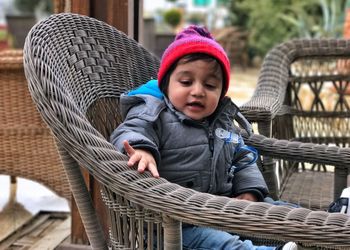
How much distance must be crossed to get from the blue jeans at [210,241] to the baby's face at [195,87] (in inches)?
11.9

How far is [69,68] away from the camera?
1472 mm

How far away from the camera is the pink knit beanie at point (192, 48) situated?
1.47m

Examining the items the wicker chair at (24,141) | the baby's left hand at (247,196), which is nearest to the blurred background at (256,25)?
the wicker chair at (24,141)

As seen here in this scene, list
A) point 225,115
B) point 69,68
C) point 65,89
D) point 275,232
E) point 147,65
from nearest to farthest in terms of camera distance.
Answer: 1. point 275,232
2. point 65,89
3. point 69,68
4. point 225,115
5. point 147,65

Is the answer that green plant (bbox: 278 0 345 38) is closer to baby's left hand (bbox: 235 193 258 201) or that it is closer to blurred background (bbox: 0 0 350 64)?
blurred background (bbox: 0 0 350 64)

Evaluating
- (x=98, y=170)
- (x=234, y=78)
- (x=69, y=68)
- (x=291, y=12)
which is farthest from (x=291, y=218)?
(x=291, y=12)

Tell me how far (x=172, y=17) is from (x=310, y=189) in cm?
1383

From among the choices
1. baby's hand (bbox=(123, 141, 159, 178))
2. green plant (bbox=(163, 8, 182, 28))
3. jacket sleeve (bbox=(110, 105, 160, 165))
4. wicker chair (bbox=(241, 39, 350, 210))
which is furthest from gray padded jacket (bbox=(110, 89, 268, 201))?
green plant (bbox=(163, 8, 182, 28))

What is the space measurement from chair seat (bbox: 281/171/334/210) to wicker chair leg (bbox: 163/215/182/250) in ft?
2.78

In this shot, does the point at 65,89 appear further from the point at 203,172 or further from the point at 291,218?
the point at 291,218

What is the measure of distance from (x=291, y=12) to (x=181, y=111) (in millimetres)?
11742

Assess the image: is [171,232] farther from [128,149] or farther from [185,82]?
[185,82]

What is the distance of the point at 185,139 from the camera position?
151cm

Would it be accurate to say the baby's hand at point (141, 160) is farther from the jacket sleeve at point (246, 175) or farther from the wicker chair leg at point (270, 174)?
the wicker chair leg at point (270, 174)
